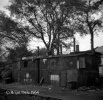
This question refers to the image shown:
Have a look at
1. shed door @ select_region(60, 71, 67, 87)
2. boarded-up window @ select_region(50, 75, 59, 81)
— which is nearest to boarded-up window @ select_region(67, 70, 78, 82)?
shed door @ select_region(60, 71, 67, 87)

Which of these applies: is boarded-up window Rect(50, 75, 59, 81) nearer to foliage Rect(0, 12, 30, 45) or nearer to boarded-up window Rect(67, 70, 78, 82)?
boarded-up window Rect(67, 70, 78, 82)

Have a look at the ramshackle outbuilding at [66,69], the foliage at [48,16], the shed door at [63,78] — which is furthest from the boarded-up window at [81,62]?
the foliage at [48,16]

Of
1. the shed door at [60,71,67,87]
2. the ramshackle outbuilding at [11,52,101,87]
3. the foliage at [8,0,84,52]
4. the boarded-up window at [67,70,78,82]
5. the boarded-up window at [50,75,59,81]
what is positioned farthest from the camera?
the foliage at [8,0,84,52]

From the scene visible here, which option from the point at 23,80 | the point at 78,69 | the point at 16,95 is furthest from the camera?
the point at 23,80

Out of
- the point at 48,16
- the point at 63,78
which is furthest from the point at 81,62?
the point at 48,16

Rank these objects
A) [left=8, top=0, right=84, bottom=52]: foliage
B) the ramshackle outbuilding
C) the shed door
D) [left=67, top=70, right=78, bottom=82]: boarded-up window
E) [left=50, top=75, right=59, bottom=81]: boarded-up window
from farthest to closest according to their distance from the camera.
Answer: [left=8, top=0, right=84, bottom=52]: foliage → [left=50, top=75, right=59, bottom=81]: boarded-up window → the shed door → the ramshackle outbuilding → [left=67, top=70, right=78, bottom=82]: boarded-up window

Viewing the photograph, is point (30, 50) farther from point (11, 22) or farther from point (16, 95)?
point (16, 95)

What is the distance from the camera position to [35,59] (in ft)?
81.4

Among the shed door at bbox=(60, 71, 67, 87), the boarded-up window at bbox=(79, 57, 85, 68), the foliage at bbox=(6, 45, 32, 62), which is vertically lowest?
the shed door at bbox=(60, 71, 67, 87)

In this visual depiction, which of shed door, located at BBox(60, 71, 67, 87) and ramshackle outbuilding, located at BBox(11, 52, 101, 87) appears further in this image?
shed door, located at BBox(60, 71, 67, 87)

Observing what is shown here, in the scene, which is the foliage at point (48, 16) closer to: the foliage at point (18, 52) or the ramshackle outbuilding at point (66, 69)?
the foliage at point (18, 52)

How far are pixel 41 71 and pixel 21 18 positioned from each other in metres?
16.4

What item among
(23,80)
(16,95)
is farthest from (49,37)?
(16,95)

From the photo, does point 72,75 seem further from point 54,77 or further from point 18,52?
point 18,52
